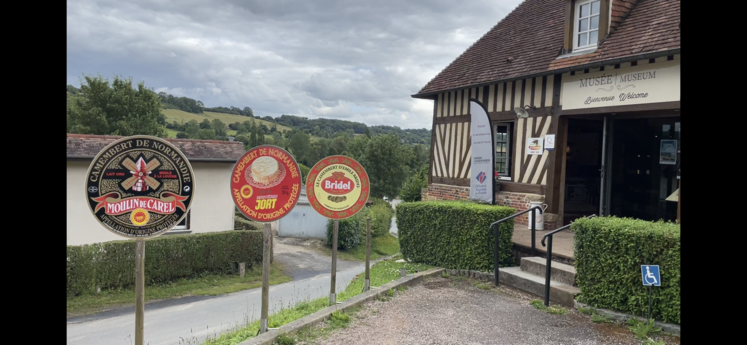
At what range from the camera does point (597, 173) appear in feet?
37.3

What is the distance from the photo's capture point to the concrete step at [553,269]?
256 inches

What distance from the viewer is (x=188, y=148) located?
15.3 meters

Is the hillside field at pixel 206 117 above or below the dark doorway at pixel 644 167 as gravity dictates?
above

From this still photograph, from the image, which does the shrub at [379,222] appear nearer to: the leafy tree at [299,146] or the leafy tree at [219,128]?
the leafy tree at [299,146]

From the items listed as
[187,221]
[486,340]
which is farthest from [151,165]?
[187,221]

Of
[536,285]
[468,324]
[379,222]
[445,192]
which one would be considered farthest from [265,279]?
[379,222]

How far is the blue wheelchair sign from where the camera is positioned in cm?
495

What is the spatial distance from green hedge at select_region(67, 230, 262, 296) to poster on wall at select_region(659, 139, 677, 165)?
11.8 meters

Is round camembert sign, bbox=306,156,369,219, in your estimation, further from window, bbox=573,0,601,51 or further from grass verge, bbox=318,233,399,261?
grass verge, bbox=318,233,399,261

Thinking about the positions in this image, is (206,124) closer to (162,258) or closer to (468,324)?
(162,258)

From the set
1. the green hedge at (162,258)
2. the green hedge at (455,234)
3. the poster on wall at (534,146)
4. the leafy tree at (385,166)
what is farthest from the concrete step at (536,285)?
the leafy tree at (385,166)

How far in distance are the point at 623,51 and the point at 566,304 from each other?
5.02m

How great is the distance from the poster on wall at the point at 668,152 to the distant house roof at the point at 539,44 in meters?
2.64

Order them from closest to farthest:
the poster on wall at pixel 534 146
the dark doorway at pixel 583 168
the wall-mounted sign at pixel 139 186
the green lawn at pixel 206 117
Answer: the wall-mounted sign at pixel 139 186 → the poster on wall at pixel 534 146 → the dark doorway at pixel 583 168 → the green lawn at pixel 206 117
